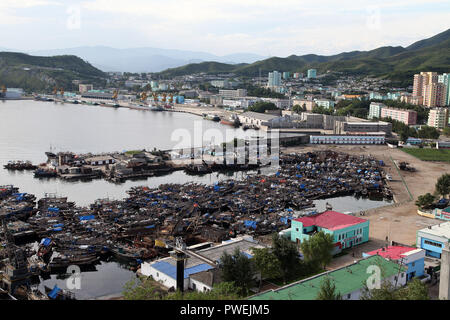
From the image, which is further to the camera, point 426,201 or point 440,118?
point 440,118

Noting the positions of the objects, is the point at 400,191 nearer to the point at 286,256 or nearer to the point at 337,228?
the point at 337,228

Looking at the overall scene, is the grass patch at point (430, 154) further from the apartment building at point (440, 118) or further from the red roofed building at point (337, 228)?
the red roofed building at point (337, 228)

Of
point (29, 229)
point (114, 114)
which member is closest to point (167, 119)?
point (114, 114)

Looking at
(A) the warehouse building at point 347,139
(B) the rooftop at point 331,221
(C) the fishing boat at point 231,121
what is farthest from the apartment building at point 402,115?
(B) the rooftop at point 331,221

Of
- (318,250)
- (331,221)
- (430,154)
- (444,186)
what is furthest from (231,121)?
(318,250)

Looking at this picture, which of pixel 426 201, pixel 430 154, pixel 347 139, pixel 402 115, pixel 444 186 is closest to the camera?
pixel 426 201

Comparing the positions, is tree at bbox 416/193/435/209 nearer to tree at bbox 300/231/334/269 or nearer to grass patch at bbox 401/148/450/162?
tree at bbox 300/231/334/269
